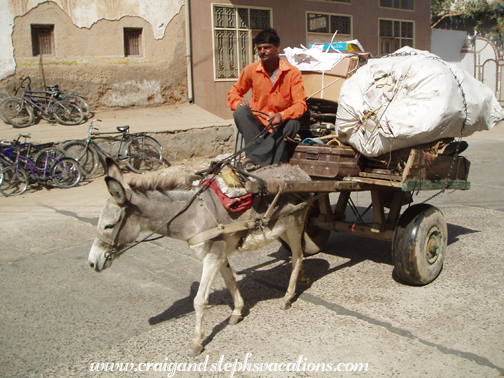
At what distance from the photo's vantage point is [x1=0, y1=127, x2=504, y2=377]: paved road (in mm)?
3229

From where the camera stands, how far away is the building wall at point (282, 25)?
13219mm

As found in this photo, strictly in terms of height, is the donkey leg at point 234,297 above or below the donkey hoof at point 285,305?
above

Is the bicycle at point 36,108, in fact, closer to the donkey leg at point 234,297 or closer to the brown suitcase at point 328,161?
the brown suitcase at point 328,161

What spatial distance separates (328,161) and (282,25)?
11732mm

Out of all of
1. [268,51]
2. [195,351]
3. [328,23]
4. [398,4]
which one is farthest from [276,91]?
[398,4]

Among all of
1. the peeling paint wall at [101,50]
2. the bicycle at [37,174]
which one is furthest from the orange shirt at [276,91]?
the peeling paint wall at [101,50]

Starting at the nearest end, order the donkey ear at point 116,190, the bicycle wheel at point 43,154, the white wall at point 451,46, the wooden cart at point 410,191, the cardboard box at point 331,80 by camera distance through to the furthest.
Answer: the donkey ear at point 116,190 → the wooden cart at point 410,191 → the cardboard box at point 331,80 → the bicycle wheel at point 43,154 → the white wall at point 451,46

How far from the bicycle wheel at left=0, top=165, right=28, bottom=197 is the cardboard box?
676 cm

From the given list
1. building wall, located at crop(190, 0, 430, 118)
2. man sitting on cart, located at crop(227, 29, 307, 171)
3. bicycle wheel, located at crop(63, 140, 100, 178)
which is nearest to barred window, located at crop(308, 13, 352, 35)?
building wall, located at crop(190, 0, 430, 118)

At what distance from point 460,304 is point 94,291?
350cm

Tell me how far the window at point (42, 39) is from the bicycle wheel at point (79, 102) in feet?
4.32

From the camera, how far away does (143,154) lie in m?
10.7

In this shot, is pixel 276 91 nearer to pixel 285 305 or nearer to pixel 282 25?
pixel 285 305

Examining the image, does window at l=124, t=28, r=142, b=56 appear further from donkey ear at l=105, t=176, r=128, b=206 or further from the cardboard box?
donkey ear at l=105, t=176, r=128, b=206
